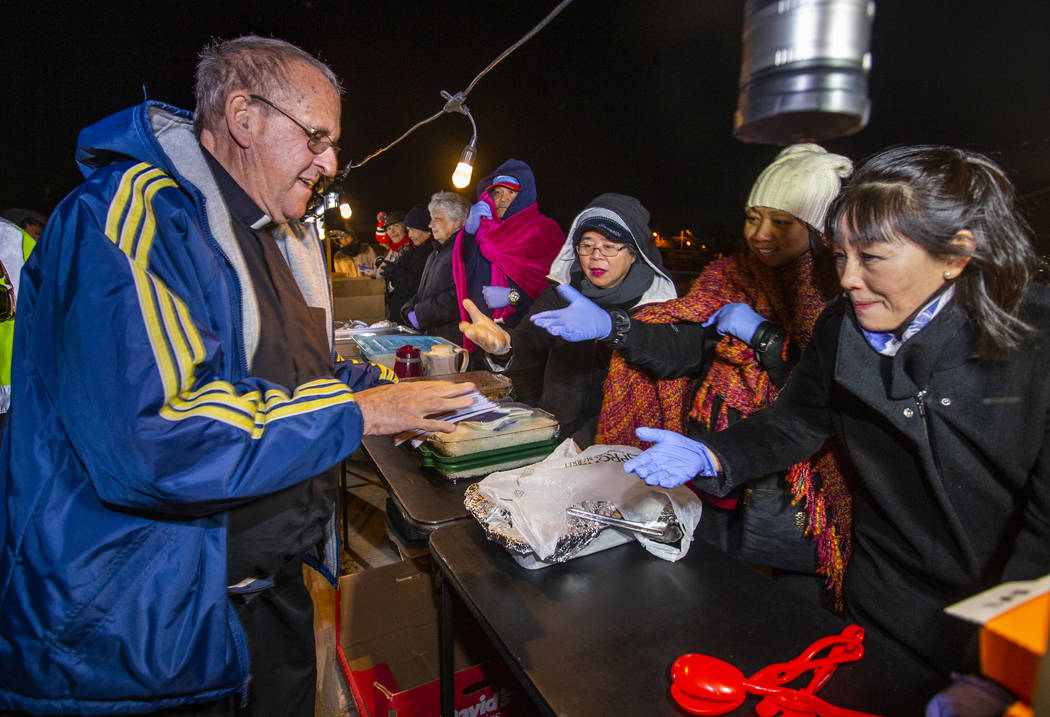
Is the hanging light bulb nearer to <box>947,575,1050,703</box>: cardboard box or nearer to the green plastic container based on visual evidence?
the green plastic container

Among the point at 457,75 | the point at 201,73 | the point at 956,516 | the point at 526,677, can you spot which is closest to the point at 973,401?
the point at 956,516

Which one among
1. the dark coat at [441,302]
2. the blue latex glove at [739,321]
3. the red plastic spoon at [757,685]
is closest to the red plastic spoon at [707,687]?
the red plastic spoon at [757,685]

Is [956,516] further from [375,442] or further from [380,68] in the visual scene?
[380,68]

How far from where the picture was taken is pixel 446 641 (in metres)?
1.36

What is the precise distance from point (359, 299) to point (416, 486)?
4403 millimetres

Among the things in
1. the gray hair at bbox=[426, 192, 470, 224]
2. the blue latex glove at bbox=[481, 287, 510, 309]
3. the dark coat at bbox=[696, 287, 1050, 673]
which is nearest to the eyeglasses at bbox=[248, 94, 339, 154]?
the dark coat at bbox=[696, 287, 1050, 673]

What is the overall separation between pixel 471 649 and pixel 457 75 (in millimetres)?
5530

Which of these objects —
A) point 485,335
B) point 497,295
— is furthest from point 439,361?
point 497,295

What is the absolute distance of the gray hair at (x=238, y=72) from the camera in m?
1.18

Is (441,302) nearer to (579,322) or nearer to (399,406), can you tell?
(579,322)

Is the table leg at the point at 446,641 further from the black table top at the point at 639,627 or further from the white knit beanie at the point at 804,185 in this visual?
the white knit beanie at the point at 804,185

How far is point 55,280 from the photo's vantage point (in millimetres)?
863

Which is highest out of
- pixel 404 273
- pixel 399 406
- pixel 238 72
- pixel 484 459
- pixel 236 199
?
pixel 238 72

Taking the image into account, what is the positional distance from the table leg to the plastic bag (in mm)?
261
